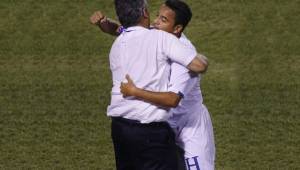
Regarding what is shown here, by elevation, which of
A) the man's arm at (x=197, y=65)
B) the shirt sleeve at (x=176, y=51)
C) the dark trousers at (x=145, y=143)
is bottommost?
the dark trousers at (x=145, y=143)

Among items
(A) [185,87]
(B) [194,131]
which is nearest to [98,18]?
(A) [185,87]

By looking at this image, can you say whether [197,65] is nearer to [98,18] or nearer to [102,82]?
[98,18]

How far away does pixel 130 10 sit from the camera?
20.4 ft

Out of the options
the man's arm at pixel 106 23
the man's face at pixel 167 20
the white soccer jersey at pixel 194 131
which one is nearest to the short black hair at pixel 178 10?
the man's face at pixel 167 20

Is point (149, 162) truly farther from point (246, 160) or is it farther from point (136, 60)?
point (246, 160)

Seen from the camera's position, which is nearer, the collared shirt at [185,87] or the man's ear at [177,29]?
the collared shirt at [185,87]

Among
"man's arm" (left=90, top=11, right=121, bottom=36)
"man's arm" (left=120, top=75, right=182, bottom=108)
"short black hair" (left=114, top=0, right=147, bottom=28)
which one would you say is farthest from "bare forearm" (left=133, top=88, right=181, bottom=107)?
"man's arm" (left=90, top=11, right=121, bottom=36)

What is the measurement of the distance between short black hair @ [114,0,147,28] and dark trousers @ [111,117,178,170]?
713 millimetres

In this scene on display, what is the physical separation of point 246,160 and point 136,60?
3583 mm

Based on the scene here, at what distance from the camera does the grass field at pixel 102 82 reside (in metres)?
9.70

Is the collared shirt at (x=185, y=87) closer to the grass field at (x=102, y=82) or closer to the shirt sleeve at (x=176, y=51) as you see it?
the shirt sleeve at (x=176, y=51)

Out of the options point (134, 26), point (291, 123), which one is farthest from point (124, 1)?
point (291, 123)

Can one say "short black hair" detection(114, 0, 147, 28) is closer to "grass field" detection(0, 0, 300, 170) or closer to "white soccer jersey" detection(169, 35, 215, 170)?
"white soccer jersey" detection(169, 35, 215, 170)

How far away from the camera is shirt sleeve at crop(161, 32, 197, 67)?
6168 millimetres
